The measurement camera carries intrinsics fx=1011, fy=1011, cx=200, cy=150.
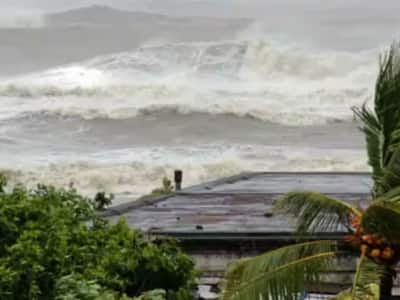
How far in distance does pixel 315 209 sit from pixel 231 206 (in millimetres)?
6768

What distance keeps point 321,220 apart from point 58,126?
40.6m

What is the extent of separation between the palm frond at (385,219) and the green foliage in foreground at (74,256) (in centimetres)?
148

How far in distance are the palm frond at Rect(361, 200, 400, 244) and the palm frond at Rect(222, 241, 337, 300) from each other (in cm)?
45

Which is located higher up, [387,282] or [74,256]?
[74,256]

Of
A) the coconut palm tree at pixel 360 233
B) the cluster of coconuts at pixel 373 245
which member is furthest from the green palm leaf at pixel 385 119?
the cluster of coconuts at pixel 373 245

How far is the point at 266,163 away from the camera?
36.2 meters

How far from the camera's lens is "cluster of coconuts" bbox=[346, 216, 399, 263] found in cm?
740

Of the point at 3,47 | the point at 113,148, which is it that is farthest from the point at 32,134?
the point at 3,47

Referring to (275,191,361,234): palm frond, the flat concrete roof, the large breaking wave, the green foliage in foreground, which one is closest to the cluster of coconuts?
(275,191,361,234): palm frond

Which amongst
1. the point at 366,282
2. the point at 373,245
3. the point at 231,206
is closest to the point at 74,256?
the point at 366,282

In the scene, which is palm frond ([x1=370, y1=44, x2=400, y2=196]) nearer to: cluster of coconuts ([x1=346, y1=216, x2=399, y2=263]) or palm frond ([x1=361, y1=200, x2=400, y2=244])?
cluster of coconuts ([x1=346, y1=216, x2=399, y2=263])

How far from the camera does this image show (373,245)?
7504 millimetres

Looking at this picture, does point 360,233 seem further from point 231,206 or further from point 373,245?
point 231,206

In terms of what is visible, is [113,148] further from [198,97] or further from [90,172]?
[198,97]
